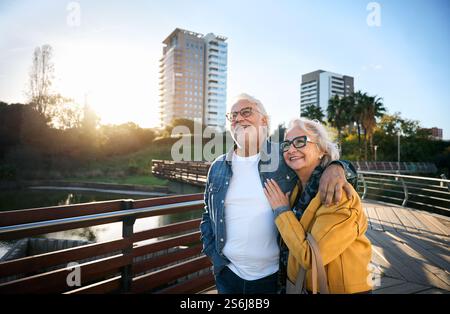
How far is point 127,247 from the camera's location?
1954 millimetres

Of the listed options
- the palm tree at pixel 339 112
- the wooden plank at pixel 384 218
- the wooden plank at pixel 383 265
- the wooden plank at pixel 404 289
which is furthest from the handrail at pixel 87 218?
the palm tree at pixel 339 112

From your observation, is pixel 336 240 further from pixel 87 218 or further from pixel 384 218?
pixel 384 218

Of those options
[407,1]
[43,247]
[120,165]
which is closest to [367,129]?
[120,165]

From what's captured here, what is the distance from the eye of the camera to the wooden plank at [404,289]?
2.32m

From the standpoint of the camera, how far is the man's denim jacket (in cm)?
133

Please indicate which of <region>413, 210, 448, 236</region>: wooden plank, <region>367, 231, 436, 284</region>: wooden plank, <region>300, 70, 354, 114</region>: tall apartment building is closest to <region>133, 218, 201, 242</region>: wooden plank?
<region>367, 231, 436, 284</region>: wooden plank

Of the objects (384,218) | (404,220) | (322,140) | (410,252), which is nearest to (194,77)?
(384,218)

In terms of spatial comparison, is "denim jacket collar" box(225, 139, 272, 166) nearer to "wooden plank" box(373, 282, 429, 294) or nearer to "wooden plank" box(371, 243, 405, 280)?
"wooden plank" box(373, 282, 429, 294)

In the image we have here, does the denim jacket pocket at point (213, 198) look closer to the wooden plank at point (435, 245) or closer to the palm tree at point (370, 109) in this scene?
the wooden plank at point (435, 245)

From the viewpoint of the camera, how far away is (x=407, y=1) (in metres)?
3.54

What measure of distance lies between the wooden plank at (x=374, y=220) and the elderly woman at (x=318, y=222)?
411 centimetres

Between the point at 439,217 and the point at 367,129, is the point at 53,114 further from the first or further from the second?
the point at 367,129

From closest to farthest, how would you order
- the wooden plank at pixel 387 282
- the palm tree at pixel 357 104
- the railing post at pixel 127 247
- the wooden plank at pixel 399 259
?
the railing post at pixel 127 247, the wooden plank at pixel 387 282, the wooden plank at pixel 399 259, the palm tree at pixel 357 104

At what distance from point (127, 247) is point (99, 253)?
0.21 m
